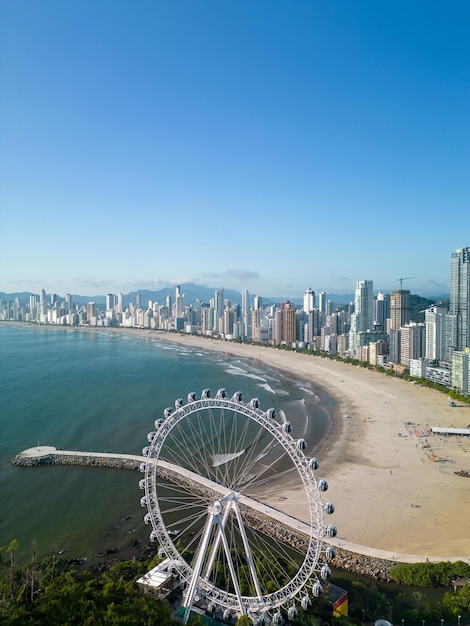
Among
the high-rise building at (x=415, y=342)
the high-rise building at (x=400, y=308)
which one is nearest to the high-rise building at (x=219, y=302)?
the high-rise building at (x=400, y=308)

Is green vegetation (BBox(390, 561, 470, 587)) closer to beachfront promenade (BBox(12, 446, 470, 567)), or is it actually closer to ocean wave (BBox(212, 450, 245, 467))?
beachfront promenade (BBox(12, 446, 470, 567))

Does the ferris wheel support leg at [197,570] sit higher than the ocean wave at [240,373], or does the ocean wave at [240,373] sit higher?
the ferris wheel support leg at [197,570]

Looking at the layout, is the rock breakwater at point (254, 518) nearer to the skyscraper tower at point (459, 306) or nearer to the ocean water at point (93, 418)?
the ocean water at point (93, 418)

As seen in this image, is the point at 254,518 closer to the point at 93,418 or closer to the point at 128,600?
the point at 128,600

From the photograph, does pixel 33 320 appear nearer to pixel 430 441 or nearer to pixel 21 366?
pixel 21 366

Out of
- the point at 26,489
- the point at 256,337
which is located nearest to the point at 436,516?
the point at 26,489
